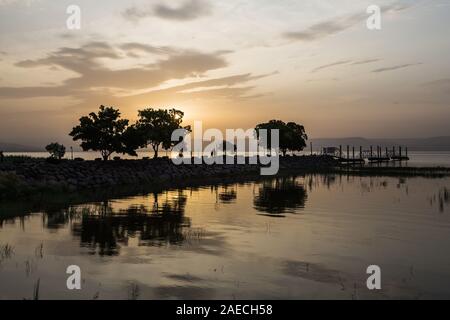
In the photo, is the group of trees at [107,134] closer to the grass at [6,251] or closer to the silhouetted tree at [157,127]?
the silhouetted tree at [157,127]

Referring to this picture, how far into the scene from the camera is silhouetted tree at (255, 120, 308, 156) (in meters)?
122

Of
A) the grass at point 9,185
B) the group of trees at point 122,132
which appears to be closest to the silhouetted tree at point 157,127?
the group of trees at point 122,132

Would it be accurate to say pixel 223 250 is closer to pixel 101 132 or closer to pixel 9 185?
pixel 9 185

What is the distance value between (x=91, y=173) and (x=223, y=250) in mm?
36335

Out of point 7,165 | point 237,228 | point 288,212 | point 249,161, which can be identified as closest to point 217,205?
point 288,212

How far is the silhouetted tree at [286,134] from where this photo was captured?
12162cm

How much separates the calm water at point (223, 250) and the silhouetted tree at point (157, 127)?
146 ft

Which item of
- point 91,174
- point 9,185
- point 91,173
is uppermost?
point 91,173

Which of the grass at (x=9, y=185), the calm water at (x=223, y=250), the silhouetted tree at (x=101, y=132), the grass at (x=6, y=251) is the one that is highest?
the silhouetted tree at (x=101, y=132)

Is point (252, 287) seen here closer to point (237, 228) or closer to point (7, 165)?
point (237, 228)

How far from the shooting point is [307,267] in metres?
14.6

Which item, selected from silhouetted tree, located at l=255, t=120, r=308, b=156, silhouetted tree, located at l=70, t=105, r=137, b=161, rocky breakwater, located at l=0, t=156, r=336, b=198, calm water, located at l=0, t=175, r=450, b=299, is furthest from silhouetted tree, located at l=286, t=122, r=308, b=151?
calm water, located at l=0, t=175, r=450, b=299

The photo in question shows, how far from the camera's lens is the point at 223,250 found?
1717 centimetres

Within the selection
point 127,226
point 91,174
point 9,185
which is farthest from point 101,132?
point 127,226
